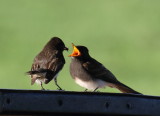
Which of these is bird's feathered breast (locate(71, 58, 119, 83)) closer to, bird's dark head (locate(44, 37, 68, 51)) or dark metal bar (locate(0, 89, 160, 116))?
bird's dark head (locate(44, 37, 68, 51))

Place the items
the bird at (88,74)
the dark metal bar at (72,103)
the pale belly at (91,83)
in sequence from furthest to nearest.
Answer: the bird at (88,74) < the pale belly at (91,83) < the dark metal bar at (72,103)

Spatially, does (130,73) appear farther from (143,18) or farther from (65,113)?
(65,113)

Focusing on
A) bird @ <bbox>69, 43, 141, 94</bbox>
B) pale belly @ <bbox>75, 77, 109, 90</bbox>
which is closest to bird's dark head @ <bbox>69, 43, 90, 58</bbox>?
bird @ <bbox>69, 43, 141, 94</bbox>

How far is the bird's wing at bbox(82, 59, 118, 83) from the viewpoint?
9.24 m

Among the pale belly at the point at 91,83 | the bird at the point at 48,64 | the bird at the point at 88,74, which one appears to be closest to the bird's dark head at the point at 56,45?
the bird at the point at 48,64

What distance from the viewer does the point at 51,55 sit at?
928 cm

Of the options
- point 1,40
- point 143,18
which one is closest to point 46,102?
point 1,40

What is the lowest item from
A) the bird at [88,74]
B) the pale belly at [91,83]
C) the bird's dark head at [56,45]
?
the pale belly at [91,83]

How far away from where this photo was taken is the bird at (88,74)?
9.05m

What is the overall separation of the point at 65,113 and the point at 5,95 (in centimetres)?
27

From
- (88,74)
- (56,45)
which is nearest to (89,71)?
(88,74)

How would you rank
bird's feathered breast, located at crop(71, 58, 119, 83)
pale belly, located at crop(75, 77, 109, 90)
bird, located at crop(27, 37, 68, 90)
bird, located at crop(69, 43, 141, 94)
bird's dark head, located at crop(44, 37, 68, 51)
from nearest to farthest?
1. bird, located at crop(27, 37, 68, 90)
2. pale belly, located at crop(75, 77, 109, 90)
3. bird, located at crop(69, 43, 141, 94)
4. bird's feathered breast, located at crop(71, 58, 119, 83)
5. bird's dark head, located at crop(44, 37, 68, 51)

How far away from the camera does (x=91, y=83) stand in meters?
9.12

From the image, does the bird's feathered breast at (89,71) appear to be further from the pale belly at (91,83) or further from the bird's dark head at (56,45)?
the bird's dark head at (56,45)
